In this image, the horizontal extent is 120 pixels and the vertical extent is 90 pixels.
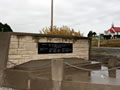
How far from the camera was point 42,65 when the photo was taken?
6.39 metres

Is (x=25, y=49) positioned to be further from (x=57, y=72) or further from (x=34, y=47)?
(x=57, y=72)

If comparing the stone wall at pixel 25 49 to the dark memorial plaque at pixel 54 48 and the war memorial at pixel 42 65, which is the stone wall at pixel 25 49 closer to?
the war memorial at pixel 42 65

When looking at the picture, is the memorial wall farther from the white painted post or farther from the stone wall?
the white painted post

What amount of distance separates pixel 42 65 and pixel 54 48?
8.27ft

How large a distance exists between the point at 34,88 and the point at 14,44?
2.56m

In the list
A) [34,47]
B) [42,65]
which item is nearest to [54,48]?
[34,47]

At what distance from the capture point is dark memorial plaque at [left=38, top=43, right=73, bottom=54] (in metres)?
8.23

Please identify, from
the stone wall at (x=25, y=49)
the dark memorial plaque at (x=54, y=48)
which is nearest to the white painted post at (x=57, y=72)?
the stone wall at (x=25, y=49)

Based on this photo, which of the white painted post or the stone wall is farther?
the stone wall

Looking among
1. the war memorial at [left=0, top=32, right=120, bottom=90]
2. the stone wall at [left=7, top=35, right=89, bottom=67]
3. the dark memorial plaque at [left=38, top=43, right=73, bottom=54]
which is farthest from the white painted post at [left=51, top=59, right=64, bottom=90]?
the dark memorial plaque at [left=38, top=43, right=73, bottom=54]

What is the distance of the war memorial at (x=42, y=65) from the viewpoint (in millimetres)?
5406

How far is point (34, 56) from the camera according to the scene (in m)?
8.01

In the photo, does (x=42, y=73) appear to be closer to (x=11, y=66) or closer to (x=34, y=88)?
(x=34, y=88)

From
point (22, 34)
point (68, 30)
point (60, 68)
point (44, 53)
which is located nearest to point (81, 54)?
point (44, 53)
